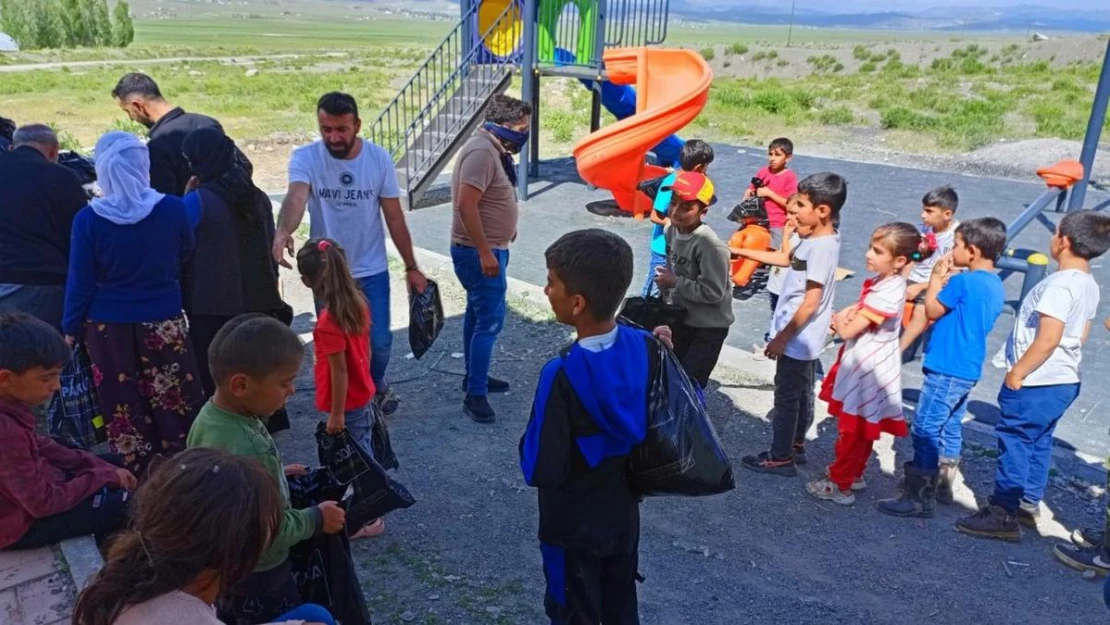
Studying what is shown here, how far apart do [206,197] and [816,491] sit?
339 cm

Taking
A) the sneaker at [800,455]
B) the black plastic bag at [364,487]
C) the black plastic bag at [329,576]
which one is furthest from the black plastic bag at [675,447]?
the sneaker at [800,455]

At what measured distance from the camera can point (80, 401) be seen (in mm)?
3570

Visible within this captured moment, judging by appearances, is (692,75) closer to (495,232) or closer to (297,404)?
(495,232)

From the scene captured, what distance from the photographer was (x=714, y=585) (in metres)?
3.38

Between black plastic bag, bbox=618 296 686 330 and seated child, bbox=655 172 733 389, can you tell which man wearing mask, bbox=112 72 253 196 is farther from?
seated child, bbox=655 172 733 389

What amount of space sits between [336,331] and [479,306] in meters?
1.43

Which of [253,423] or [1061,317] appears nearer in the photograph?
[253,423]

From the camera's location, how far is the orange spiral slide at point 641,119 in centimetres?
928

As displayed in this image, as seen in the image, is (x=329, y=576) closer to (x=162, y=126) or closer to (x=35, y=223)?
(x=35, y=223)

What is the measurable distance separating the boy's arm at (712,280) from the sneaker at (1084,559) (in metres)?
1.93

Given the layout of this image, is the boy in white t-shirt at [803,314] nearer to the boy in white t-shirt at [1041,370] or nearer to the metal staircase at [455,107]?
the boy in white t-shirt at [1041,370]

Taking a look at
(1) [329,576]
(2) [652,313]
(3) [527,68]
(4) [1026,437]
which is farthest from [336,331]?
(3) [527,68]

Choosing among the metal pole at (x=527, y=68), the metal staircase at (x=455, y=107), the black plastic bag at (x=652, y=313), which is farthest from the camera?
the metal staircase at (x=455, y=107)

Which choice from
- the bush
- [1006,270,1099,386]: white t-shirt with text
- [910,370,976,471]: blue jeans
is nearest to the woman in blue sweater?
[910,370,976,471]: blue jeans
